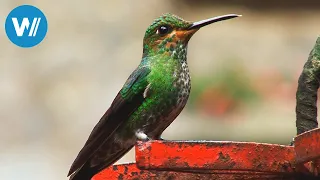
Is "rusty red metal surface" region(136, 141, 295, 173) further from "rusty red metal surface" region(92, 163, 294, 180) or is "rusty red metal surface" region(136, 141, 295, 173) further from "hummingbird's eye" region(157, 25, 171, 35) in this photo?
"hummingbird's eye" region(157, 25, 171, 35)

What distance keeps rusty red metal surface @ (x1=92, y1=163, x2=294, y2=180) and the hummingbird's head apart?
451 millimetres

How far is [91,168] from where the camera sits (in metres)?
2.71

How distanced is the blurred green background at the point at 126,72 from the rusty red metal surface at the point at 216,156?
130 inches

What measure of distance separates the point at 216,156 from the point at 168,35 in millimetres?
798

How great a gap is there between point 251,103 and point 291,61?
29cm

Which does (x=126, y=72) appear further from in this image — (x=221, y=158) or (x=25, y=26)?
(x=221, y=158)

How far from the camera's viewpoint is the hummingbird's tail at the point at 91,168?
2.68 m

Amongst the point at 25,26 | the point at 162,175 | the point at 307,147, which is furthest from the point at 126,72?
the point at 307,147

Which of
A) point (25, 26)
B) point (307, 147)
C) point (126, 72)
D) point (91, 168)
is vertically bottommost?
point (307, 147)

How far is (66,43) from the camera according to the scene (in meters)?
5.76

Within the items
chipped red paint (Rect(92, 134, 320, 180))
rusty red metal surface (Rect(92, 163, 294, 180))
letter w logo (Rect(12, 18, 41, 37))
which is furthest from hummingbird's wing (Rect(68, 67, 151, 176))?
letter w logo (Rect(12, 18, 41, 37))

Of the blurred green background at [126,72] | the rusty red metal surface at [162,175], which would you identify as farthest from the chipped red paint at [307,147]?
the blurred green background at [126,72]

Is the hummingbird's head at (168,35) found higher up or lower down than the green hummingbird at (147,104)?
higher up

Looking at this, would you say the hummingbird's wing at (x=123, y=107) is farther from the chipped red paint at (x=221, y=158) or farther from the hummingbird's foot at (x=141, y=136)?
the chipped red paint at (x=221, y=158)
